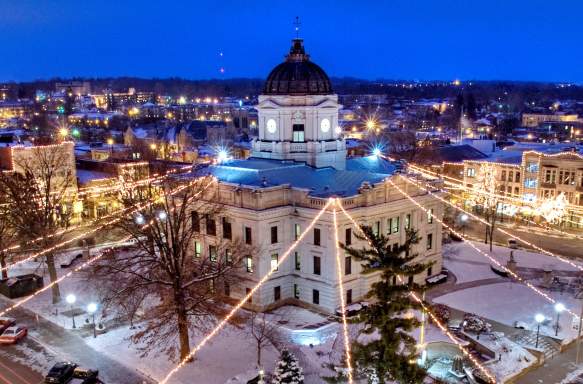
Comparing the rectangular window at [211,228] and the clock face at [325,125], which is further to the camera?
the clock face at [325,125]

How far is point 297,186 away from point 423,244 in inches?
439

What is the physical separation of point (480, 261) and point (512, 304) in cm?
962

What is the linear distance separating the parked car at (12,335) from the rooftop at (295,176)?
1646 cm

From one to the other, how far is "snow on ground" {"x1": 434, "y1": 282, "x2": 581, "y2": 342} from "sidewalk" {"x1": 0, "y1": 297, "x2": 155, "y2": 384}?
21524 mm

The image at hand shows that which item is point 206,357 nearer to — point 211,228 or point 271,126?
point 211,228

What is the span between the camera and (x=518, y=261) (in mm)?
48844

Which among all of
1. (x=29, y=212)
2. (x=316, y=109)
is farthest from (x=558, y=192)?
(x=29, y=212)

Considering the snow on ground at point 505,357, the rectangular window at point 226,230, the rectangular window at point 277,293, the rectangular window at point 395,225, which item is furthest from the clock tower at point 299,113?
the snow on ground at point 505,357

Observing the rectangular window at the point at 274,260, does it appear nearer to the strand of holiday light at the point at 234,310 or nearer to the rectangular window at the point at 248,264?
the strand of holiday light at the point at 234,310

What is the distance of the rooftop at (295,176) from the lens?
4019 cm

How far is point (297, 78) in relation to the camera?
4769 centimetres

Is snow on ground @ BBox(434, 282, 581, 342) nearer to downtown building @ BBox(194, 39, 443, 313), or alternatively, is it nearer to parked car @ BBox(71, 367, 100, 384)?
downtown building @ BBox(194, 39, 443, 313)

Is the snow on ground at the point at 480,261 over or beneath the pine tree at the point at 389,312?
beneath

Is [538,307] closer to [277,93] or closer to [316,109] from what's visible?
[316,109]
